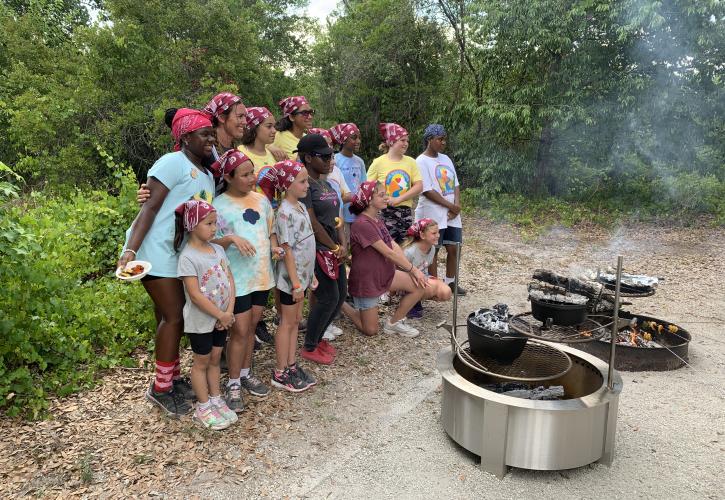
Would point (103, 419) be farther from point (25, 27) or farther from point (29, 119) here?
point (25, 27)

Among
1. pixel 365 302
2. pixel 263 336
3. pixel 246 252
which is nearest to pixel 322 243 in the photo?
pixel 246 252

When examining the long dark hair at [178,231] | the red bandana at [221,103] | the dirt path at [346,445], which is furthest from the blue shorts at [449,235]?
the long dark hair at [178,231]

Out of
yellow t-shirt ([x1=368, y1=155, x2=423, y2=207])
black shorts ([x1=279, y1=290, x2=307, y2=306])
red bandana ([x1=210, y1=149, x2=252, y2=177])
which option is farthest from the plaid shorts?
red bandana ([x1=210, y1=149, x2=252, y2=177])

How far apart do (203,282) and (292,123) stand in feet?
7.51

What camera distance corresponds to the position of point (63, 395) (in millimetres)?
3725

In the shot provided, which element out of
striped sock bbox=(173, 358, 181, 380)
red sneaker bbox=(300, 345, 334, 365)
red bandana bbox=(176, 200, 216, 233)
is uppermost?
red bandana bbox=(176, 200, 216, 233)

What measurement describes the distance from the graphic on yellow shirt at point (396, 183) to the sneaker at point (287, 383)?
2.55 metres

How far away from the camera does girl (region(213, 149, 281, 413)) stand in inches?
138

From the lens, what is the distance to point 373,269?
195 inches

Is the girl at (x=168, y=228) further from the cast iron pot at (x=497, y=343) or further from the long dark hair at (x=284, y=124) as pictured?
the cast iron pot at (x=497, y=343)

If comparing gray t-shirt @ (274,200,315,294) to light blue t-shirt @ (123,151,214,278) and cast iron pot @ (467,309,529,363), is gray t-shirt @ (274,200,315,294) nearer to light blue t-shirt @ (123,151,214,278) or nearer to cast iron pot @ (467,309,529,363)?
light blue t-shirt @ (123,151,214,278)

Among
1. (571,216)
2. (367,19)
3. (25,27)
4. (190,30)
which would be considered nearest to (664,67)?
(571,216)

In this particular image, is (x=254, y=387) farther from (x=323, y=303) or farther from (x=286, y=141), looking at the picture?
(x=286, y=141)

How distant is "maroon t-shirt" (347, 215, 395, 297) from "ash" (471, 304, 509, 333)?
133 centimetres
